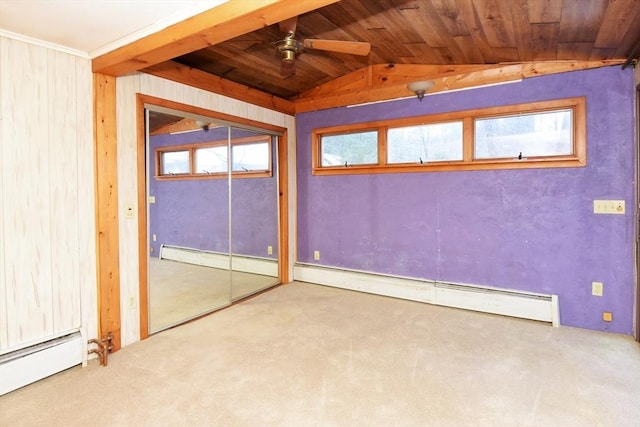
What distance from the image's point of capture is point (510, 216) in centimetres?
339

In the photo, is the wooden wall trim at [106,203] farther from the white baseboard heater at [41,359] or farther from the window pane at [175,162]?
the window pane at [175,162]

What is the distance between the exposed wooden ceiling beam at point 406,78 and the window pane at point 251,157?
0.75 m

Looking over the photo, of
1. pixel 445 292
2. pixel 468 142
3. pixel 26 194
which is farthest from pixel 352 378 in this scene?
pixel 468 142

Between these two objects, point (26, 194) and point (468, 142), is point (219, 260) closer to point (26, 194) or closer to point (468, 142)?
point (26, 194)

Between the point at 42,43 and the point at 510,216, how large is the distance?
13.2ft

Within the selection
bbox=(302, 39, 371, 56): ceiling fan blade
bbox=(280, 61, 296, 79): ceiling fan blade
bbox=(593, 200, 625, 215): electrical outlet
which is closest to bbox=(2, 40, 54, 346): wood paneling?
bbox=(302, 39, 371, 56): ceiling fan blade

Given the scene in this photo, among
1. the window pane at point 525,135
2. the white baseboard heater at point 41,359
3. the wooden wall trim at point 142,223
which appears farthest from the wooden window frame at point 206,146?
the window pane at point 525,135

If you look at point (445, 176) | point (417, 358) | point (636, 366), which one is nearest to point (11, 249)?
point (417, 358)

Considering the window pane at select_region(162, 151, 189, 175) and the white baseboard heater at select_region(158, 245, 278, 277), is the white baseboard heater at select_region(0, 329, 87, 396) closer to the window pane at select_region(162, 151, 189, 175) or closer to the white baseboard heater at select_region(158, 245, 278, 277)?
the white baseboard heater at select_region(158, 245, 278, 277)

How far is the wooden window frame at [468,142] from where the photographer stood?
120 inches

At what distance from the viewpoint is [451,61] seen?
138 inches

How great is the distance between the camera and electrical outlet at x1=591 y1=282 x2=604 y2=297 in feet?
9.92

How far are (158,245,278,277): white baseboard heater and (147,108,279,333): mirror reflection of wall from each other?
0.04 ft

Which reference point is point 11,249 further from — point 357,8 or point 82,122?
point 357,8
